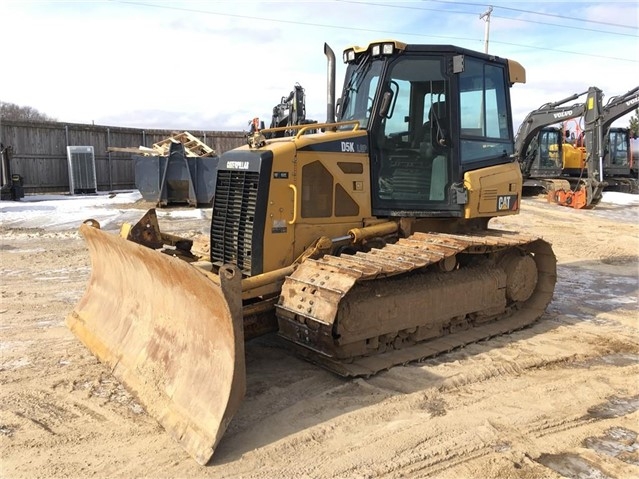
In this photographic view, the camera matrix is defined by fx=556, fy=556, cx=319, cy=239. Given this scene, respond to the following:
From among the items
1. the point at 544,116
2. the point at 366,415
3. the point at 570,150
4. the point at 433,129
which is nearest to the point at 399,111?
the point at 433,129

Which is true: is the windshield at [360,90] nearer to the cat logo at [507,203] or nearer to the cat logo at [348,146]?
the cat logo at [348,146]

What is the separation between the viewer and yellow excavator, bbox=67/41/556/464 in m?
4.16

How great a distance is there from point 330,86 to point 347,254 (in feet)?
5.84

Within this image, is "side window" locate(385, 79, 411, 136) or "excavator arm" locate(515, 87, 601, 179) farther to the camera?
"excavator arm" locate(515, 87, 601, 179)

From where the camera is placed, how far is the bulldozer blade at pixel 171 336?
3.63 metres

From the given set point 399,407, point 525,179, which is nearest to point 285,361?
point 399,407

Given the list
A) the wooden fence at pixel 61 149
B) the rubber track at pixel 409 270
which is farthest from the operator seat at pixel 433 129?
the wooden fence at pixel 61 149

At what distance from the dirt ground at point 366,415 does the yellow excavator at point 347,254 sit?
0.72 ft

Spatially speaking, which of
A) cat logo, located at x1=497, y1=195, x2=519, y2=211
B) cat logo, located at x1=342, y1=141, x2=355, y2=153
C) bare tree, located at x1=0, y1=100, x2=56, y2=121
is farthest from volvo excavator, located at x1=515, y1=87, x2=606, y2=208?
bare tree, located at x1=0, y1=100, x2=56, y2=121

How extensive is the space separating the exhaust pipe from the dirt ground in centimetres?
247

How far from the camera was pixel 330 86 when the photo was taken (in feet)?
19.1

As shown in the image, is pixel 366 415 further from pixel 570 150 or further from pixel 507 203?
pixel 570 150

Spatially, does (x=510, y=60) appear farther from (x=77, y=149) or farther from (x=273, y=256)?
(x=77, y=149)

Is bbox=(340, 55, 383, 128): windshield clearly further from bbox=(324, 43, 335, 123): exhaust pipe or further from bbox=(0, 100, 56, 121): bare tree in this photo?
bbox=(0, 100, 56, 121): bare tree
